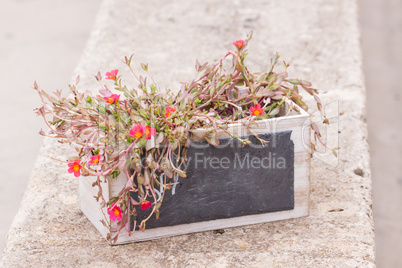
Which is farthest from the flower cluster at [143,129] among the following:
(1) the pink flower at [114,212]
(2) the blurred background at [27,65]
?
(2) the blurred background at [27,65]

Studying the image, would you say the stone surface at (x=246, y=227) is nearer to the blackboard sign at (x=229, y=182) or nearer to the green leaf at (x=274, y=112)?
the blackboard sign at (x=229, y=182)

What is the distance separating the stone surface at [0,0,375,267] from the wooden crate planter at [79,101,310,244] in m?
0.05

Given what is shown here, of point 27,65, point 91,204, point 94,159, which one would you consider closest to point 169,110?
point 94,159

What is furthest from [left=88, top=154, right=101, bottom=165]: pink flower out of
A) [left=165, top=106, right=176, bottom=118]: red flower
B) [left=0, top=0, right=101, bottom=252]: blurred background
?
[left=0, top=0, right=101, bottom=252]: blurred background

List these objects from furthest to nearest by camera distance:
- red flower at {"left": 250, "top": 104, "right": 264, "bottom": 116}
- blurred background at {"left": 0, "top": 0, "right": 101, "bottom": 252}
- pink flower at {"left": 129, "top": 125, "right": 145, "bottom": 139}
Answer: blurred background at {"left": 0, "top": 0, "right": 101, "bottom": 252}, red flower at {"left": 250, "top": 104, "right": 264, "bottom": 116}, pink flower at {"left": 129, "top": 125, "right": 145, "bottom": 139}

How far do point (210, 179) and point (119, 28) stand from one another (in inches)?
64.9

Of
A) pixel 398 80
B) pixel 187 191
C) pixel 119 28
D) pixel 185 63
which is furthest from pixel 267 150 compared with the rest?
pixel 398 80

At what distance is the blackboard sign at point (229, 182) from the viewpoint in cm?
169

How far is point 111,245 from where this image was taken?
1744 mm

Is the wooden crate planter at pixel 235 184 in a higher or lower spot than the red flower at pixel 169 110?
lower

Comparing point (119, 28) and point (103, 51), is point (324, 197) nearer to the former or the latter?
point (103, 51)

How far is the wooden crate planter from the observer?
169cm

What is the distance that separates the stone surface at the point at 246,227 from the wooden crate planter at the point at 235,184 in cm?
5

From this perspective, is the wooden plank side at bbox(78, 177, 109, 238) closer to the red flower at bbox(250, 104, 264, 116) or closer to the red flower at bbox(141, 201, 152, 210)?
the red flower at bbox(141, 201, 152, 210)
